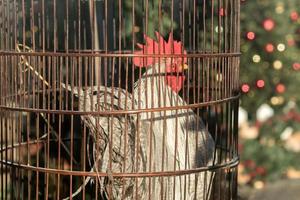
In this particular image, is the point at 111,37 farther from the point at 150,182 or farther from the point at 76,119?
the point at 150,182

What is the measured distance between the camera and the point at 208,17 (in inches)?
175

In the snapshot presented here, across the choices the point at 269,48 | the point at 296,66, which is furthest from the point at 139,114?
the point at 296,66

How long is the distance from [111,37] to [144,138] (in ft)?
4.62

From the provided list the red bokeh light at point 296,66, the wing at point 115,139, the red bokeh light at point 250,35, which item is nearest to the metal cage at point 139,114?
the wing at point 115,139

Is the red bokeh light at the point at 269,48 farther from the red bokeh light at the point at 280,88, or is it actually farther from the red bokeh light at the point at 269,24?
the red bokeh light at the point at 280,88

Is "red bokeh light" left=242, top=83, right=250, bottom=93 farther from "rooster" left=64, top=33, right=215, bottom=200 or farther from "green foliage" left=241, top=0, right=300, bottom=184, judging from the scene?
"rooster" left=64, top=33, right=215, bottom=200

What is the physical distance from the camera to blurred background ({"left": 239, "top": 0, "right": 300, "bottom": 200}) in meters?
4.48

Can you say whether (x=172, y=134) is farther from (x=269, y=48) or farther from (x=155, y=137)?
(x=269, y=48)

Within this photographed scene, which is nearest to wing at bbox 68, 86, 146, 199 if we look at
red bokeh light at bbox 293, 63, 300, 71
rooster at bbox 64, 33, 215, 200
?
rooster at bbox 64, 33, 215, 200

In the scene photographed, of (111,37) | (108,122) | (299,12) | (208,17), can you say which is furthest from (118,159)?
(299,12)

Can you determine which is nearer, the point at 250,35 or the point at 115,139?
the point at 115,139

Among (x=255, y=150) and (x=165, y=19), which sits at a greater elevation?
(x=165, y=19)

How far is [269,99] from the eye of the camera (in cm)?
461

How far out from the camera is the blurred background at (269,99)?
448 centimetres
